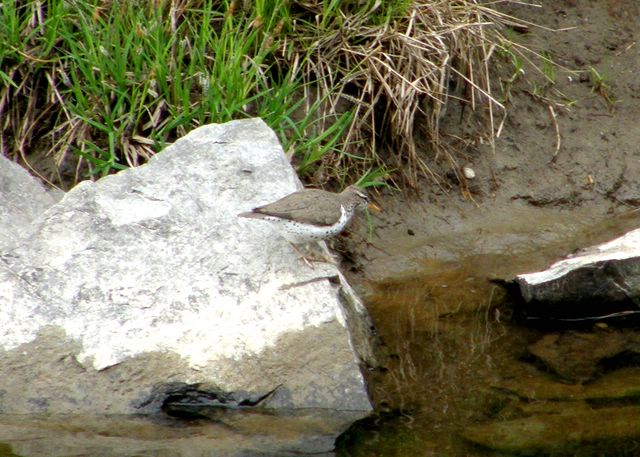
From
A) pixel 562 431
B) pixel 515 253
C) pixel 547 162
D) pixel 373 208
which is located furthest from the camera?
pixel 547 162

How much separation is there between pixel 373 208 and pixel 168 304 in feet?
6.77

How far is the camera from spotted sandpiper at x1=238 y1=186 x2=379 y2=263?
18.2 feet

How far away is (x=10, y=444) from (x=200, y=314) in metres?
1.15

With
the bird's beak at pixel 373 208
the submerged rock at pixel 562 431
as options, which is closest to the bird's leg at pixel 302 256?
the bird's beak at pixel 373 208

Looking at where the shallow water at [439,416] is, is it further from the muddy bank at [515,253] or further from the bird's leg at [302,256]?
the bird's leg at [302,256]

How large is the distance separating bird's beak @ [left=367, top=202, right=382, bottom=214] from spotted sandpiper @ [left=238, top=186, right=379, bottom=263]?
38.2 inches

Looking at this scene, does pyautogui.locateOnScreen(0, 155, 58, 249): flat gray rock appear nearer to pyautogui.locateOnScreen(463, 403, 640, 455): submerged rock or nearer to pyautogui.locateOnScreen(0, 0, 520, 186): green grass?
pyautogui.locateOnScreen(0, 0, 520, 186): green grass

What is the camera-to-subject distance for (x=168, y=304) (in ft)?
17.5

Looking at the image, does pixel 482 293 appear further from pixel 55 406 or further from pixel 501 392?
pixel 55 406

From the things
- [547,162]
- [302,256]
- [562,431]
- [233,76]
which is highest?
[233,76]

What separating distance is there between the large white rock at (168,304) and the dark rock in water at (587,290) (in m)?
1.13

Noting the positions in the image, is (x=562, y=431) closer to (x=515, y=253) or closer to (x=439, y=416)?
(x=439, y=416)

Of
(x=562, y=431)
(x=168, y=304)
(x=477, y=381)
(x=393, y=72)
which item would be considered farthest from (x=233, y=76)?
(x=562, y=431)

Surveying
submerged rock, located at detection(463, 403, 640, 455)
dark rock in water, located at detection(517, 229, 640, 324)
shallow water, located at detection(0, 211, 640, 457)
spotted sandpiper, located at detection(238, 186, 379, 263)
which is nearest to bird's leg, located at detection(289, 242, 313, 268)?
spotted sandpiper, located at detection(238, 186, 379, 263)
